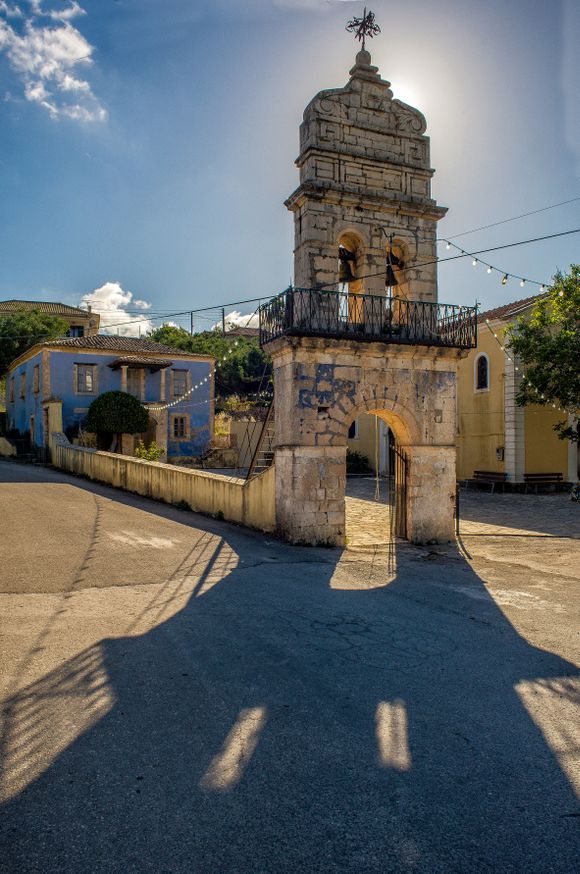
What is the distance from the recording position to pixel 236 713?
425 centimetres

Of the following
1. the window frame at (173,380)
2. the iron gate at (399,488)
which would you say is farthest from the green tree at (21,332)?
the iron gate at (399,488)

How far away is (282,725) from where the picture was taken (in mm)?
4121

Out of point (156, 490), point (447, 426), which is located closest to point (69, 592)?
point (447, 426)

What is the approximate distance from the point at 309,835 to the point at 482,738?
1659mm

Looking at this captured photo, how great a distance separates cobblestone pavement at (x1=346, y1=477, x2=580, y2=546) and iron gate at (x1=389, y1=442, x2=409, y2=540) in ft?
1.29

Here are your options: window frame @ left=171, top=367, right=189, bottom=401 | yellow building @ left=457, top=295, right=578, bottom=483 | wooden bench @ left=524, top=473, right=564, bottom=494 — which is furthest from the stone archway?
window frame @ left=171, top=367, right=189, bottom=401

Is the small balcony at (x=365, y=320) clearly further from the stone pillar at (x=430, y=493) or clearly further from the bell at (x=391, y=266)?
the stone pillar at (x=430, y=493)

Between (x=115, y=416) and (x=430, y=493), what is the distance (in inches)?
786

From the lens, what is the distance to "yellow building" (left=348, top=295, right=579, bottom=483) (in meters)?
22.8

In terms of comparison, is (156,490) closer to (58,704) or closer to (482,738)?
(58,704)

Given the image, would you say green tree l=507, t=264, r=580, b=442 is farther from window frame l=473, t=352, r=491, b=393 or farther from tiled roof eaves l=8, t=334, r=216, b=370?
tiled roof eaves l=8, t=334, r=216, b=370

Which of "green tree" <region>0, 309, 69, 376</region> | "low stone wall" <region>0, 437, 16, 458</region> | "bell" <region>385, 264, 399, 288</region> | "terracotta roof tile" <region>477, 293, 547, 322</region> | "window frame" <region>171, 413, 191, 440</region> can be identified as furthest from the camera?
"green tree" <region>0, 309, 69, 376</region>

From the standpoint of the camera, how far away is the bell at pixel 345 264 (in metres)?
12.3

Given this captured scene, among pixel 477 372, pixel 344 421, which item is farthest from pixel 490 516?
pixel 477 372
